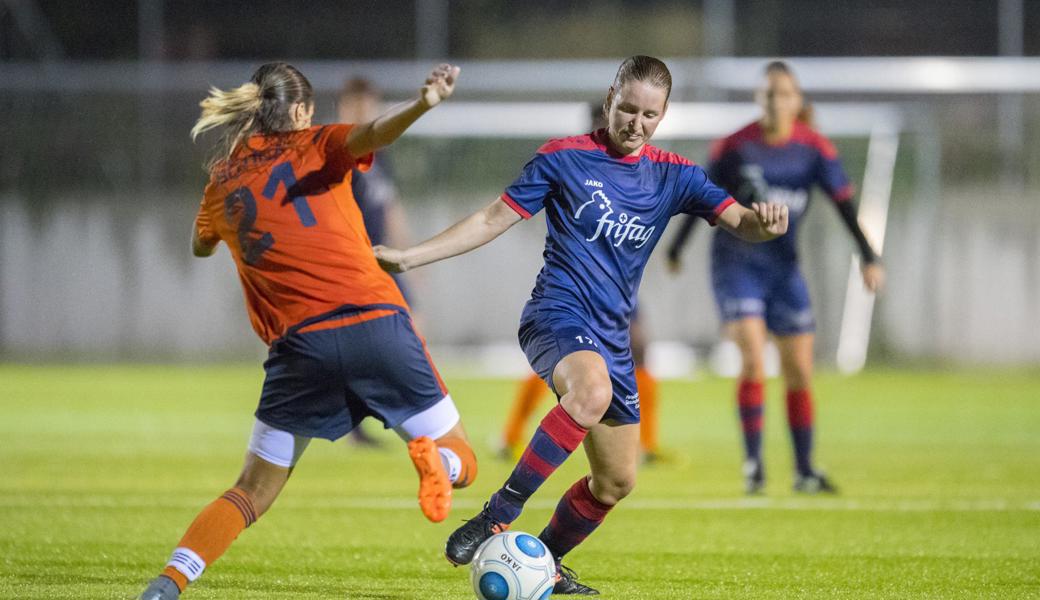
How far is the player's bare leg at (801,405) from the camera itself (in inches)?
328

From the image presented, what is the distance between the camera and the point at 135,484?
8.77m

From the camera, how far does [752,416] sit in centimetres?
845

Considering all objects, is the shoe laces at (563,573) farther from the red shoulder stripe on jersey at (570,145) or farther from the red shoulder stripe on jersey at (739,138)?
the red shoulder stripe on jersey at (739,138)

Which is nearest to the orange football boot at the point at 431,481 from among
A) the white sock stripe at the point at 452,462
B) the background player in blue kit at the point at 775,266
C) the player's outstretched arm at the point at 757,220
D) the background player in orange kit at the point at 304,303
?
the background player in orange kit at the point at 304,303

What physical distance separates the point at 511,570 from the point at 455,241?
1083 millimetres

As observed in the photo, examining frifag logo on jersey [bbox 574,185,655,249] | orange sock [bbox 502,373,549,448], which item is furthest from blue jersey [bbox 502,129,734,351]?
orange sock [bbox 502,373,549,448]

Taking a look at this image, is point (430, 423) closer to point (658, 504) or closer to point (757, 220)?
point (757, 220)

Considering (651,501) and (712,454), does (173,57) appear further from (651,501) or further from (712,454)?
(651,501)

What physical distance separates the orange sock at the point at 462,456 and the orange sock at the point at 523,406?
455cm

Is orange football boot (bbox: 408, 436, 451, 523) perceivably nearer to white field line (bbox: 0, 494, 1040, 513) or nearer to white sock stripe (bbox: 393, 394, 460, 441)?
white sock stripe (bbox: 393, 394, 460, 441)

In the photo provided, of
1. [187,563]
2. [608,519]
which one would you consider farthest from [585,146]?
[608,519]

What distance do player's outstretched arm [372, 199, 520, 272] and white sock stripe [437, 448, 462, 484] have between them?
2.01 ft

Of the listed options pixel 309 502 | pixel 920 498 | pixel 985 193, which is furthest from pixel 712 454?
pixel 985 193

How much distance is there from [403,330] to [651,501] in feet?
11.8
